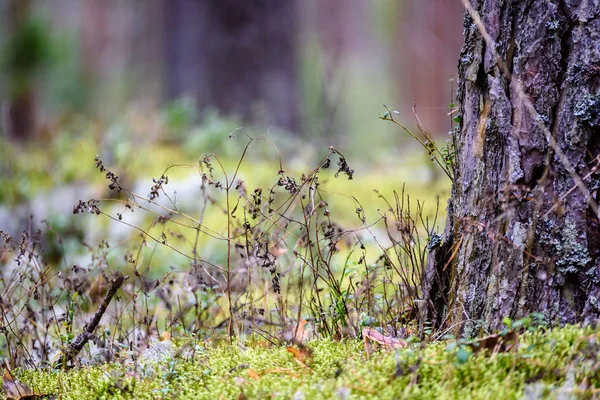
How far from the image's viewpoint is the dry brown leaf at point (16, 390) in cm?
231

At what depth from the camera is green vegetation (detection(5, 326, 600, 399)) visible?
1748 millimetres

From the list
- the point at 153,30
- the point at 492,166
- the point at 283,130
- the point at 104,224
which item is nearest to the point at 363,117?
the point at 153,30

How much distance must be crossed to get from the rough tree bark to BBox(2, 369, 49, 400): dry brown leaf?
5.50 ft

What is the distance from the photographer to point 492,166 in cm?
221

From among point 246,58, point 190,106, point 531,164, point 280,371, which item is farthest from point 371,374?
point 246,58

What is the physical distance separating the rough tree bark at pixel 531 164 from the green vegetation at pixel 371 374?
0.62 feet

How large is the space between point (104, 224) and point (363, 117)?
22.7 m

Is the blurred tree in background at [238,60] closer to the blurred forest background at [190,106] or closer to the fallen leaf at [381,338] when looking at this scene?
the blurred forest background at [190,106]

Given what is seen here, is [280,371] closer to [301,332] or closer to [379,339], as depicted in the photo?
[379,339]

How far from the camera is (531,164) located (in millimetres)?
2133

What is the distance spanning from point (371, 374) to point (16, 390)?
1.42 m

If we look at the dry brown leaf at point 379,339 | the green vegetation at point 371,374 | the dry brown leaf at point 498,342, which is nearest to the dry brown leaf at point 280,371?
the green vegetation at point 371,374

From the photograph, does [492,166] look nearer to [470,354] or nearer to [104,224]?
[470,354]

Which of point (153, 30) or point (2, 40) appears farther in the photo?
point (153, 30)
